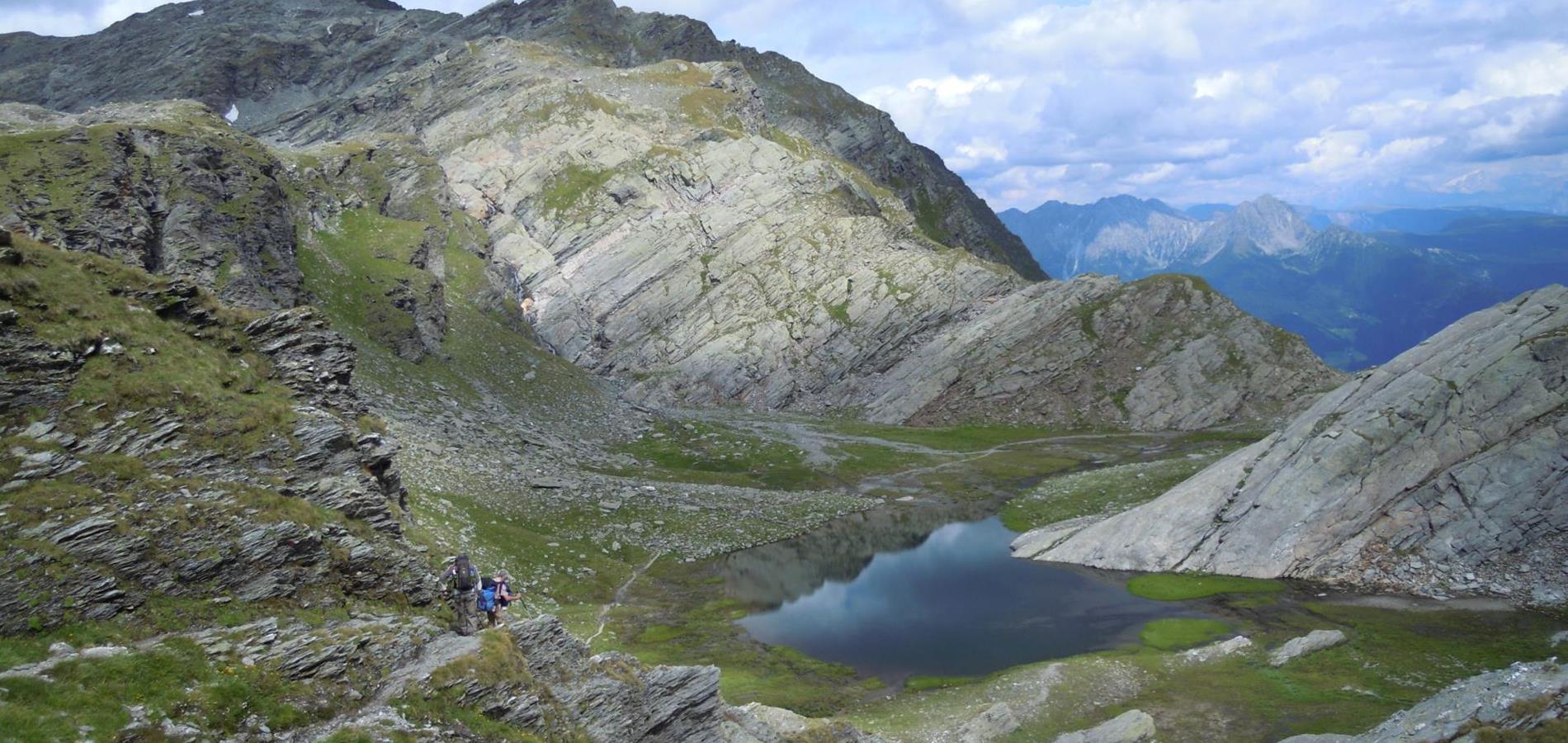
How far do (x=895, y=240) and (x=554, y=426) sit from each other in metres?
102

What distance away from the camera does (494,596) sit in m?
27.7

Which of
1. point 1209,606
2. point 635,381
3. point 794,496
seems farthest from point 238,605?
point 635,381

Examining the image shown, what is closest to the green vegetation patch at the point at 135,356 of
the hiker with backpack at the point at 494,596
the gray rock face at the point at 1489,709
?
the hiker with backpack at the point at 494,596

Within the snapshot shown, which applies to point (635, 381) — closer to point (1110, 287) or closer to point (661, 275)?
point (661, 275)

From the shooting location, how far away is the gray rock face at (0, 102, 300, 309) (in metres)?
82.1

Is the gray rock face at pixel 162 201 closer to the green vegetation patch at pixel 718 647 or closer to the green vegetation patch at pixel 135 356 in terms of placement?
the green vegetation patch at pixel 718 647

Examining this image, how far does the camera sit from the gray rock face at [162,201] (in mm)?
82062

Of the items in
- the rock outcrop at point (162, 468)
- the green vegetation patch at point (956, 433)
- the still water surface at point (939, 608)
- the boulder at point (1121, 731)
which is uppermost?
the rock outcrop at point (162, 468)

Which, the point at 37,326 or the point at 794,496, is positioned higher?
the point at 37,326

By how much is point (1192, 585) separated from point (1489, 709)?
41587mm

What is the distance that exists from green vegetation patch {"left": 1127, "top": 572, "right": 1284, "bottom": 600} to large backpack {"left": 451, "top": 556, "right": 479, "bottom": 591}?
2144 inches

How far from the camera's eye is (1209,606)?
2426 inches

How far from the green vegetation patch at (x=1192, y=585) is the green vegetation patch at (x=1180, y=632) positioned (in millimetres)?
5957

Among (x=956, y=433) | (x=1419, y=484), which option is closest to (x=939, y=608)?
(x=1419, y=484)
